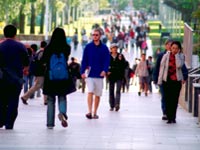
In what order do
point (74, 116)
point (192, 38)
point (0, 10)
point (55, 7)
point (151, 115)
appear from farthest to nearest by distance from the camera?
point (55, 7), point (0, 10), point (192, 38), point (151, 115), point (74, 116)

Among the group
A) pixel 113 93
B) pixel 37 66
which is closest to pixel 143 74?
pixel 37 66

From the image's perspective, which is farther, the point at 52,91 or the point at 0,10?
the point at 0,10

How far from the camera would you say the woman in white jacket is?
18.8m

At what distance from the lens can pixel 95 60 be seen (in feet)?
63.4

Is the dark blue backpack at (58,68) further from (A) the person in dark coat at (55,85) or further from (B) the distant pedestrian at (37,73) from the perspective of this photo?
(B) the distant pedestrian at (37,73)

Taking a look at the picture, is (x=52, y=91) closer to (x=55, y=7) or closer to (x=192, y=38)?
(x=192, y=38)

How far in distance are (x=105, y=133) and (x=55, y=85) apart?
1.25 m

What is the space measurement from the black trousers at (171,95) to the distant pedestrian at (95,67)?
1266 mm

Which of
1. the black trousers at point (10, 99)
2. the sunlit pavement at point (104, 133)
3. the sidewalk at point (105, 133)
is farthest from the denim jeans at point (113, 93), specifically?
the black trousers at point (10, 99)

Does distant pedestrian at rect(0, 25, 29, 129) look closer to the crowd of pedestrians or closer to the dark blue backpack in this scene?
the crowd of pedestrians

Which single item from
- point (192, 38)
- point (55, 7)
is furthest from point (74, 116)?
point (55, 7)

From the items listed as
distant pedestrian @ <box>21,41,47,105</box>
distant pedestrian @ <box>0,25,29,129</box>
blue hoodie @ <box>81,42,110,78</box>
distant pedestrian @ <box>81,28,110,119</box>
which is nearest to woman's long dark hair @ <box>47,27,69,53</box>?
distant pedestrian @ <box>0,25,29,129</box>

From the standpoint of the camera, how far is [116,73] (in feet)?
73.9

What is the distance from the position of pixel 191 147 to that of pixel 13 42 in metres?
3.93
